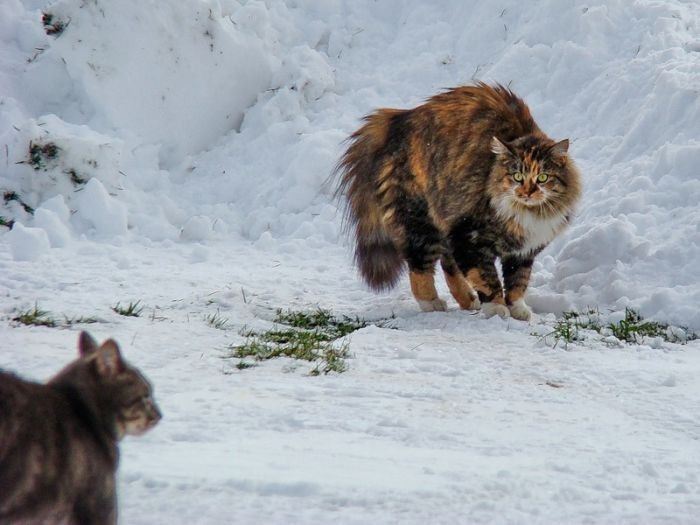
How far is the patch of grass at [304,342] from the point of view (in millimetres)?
5473

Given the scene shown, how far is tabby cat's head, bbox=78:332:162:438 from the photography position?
2.81m

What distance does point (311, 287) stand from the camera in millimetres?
8023

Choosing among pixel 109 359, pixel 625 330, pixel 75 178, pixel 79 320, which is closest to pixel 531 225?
pixel 625 330

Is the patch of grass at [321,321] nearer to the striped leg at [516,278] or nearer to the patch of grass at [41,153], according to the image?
the striped leg at [516,278]

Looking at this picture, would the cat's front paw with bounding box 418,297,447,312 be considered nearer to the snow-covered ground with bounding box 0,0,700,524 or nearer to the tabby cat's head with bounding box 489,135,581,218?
the snow-covered ground with bounding box 0,0,700,524

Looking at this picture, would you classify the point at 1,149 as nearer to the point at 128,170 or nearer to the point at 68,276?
the point at 128,170

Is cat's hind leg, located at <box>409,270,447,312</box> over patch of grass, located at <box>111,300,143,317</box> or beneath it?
over

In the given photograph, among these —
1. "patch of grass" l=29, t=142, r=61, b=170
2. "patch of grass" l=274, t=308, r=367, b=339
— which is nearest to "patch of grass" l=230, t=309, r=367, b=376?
"patch of grass" l=274, t=308, r=367, b=339

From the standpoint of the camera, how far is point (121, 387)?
2873 millimetres

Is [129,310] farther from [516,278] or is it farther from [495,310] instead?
[516,278]

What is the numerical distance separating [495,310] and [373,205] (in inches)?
51.3

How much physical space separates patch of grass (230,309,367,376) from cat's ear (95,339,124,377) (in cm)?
245

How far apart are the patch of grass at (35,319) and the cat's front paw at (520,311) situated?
315 cm

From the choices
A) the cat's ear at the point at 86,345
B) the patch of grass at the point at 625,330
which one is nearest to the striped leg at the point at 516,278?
the patch of grass at the point at 625,330
